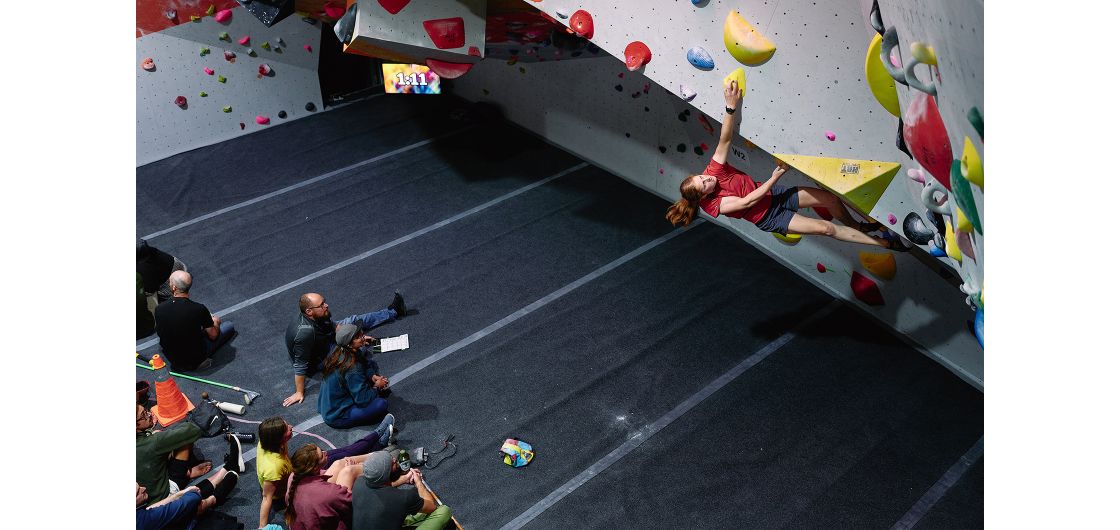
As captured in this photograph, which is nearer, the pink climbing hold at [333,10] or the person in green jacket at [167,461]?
the person in green jacket at [167,461]

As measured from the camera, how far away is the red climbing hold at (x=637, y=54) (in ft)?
15.8

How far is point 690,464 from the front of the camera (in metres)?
5.19

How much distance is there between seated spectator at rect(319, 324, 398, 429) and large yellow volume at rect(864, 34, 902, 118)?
3.01 metres

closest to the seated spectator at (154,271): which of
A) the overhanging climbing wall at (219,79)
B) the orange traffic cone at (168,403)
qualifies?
the orange traffic cone at (168,403)

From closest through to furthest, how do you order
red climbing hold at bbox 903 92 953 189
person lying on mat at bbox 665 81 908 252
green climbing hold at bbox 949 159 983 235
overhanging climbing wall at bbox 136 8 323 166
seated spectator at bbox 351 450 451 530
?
1. green climbing hold at bbox 949 159 983 235
2. red climbing hold at bbox 903 92 953 189
3. seated spectator at bbox 351 450 451 530
4. person lying on mat at bbox 665 81 908 252
5. overhanging climbing wall at bbox 136 8 323 166

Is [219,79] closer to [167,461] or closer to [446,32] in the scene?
[446,32]

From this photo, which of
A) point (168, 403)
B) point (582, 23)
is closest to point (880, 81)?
point (582, 23)

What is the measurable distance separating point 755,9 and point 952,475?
2.75 meters

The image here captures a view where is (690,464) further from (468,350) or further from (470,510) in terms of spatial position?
(468,350)

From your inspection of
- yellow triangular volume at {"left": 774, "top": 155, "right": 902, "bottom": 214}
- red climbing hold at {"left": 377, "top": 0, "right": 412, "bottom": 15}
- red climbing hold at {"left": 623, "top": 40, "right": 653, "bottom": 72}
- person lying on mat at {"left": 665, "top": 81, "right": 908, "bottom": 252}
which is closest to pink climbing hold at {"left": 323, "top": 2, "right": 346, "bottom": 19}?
red climbing hold at {"left": 377, "top": 0, "right": 412, "bottom": 15}

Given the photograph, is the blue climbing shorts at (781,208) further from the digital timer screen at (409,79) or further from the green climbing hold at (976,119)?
the digital timer screen at (409,79)

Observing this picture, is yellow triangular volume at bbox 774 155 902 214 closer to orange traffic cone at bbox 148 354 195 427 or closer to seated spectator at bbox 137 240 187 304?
orange traffic cone at bbox 148 354 195 427

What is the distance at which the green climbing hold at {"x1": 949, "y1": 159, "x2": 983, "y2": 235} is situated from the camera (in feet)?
7.05

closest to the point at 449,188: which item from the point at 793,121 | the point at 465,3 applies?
the point at 465,3
